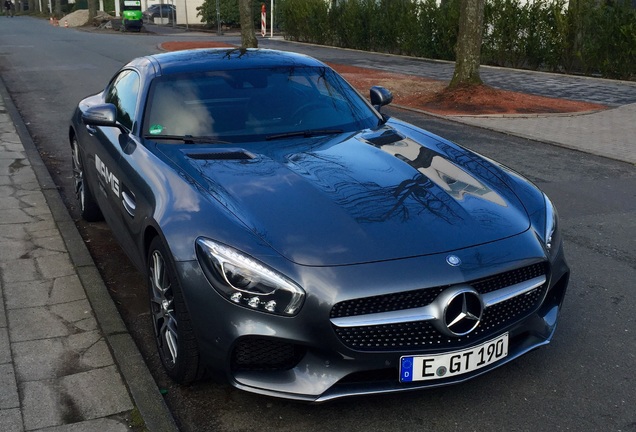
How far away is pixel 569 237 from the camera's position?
5910 millimetres

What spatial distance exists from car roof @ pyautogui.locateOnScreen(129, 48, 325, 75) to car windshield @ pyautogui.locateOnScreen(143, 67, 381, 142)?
0.08 meters

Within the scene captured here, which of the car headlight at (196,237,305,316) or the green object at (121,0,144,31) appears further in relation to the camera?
the green object at (121,0,144,31)

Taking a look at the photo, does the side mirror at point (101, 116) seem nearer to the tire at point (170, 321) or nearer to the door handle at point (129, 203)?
the door handle at point (129, 203)

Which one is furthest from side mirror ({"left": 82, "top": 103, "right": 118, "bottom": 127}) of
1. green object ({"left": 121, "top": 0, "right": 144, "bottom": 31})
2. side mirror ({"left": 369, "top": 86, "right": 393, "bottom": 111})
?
green object ({"left": 121, "top": 0, "right": 144, "bottom": 31})

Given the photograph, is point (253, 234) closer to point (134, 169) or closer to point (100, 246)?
point (134, 169)

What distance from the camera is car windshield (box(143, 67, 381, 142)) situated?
14.8 feet

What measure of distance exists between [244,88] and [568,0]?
18426mm

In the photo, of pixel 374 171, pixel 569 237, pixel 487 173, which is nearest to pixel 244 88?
pixel 374 171

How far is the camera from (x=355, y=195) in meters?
3.60

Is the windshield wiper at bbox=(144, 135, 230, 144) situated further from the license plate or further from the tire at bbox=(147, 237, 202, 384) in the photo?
the license plate

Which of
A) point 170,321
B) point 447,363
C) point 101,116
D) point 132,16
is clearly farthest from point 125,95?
point 132,16

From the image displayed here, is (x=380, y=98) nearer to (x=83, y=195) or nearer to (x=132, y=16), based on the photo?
(x=83, y=195)

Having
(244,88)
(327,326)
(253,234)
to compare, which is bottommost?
(327,326)

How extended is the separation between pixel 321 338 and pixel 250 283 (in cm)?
38
